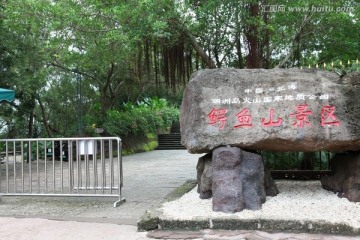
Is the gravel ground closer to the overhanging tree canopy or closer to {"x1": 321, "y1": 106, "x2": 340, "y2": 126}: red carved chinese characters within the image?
{"x1": 321, "y1": 106, "x2": 340, "y2": 126}: red carved chinese characters

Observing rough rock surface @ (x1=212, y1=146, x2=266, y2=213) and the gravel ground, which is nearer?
the gravel ground

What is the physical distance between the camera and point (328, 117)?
535 centimetres

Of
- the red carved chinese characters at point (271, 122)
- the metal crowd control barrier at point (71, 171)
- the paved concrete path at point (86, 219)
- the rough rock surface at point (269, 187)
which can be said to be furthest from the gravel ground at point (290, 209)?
the metal crowd control barrier at point (71, 171)

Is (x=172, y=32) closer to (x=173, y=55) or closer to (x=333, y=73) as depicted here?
(x=173, y=55)

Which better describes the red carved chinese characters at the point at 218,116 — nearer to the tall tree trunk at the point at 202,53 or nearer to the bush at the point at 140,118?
the tall tree trunk at the point at 202,53

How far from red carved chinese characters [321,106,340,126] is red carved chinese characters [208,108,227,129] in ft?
4.27

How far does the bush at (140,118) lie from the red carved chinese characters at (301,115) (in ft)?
45.1

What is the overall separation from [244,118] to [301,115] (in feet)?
2.49

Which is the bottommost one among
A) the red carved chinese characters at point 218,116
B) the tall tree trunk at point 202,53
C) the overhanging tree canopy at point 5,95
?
the red carved chinese characters at point 218,116

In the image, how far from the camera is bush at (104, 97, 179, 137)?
62.8ft

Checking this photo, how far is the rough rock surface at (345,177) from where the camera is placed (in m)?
5.43

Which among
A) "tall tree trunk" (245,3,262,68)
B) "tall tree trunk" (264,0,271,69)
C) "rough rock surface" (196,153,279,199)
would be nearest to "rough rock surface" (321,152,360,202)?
"rough rock surface" (196,153,279,199)

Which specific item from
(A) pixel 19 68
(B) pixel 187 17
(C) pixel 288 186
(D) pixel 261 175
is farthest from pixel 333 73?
(A) pixel 19 68

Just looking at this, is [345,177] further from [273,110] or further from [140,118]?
[140,118]
